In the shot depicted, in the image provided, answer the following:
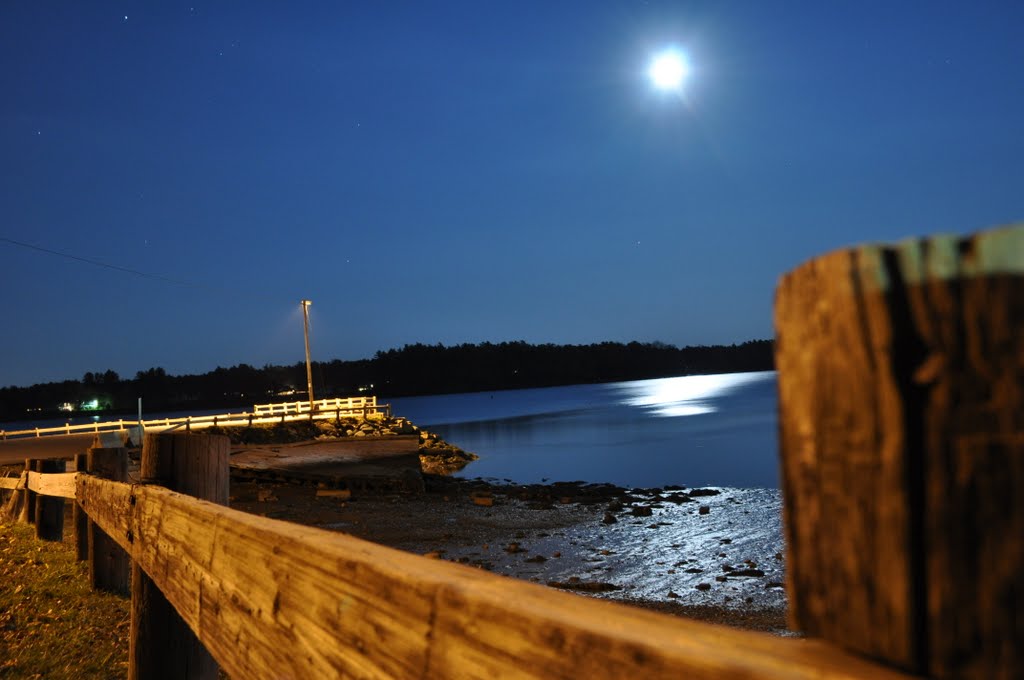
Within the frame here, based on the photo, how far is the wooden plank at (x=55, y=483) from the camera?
650 cm

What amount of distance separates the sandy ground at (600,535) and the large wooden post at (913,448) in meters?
10.4

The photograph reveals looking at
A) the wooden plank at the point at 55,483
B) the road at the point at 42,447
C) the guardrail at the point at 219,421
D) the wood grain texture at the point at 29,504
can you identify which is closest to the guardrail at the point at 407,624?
the wooden plank at the point at 55,483

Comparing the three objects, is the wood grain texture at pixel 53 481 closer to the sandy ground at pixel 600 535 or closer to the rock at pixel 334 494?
the sandy ground at pixel 600 535

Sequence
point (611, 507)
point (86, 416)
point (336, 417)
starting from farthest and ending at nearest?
1. point (86, 416)
2. point (336, 417)
3. point (611, 507)

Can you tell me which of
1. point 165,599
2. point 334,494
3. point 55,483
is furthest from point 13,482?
point 334,494

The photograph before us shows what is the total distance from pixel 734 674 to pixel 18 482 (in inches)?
424

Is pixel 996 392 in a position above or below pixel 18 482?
above

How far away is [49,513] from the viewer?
27.7 feet

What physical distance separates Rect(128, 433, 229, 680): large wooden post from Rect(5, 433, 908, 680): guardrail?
2.75 feet

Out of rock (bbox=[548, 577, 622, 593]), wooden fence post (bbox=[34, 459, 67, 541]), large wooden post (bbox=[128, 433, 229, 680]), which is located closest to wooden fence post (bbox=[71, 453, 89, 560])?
wooden fence post (bbox=[34, 459, 67, 541])

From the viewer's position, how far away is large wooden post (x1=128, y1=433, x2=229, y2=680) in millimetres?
3105

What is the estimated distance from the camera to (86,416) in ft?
557

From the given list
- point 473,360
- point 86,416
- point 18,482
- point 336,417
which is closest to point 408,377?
point 473,360

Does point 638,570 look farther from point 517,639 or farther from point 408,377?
point 408,377
